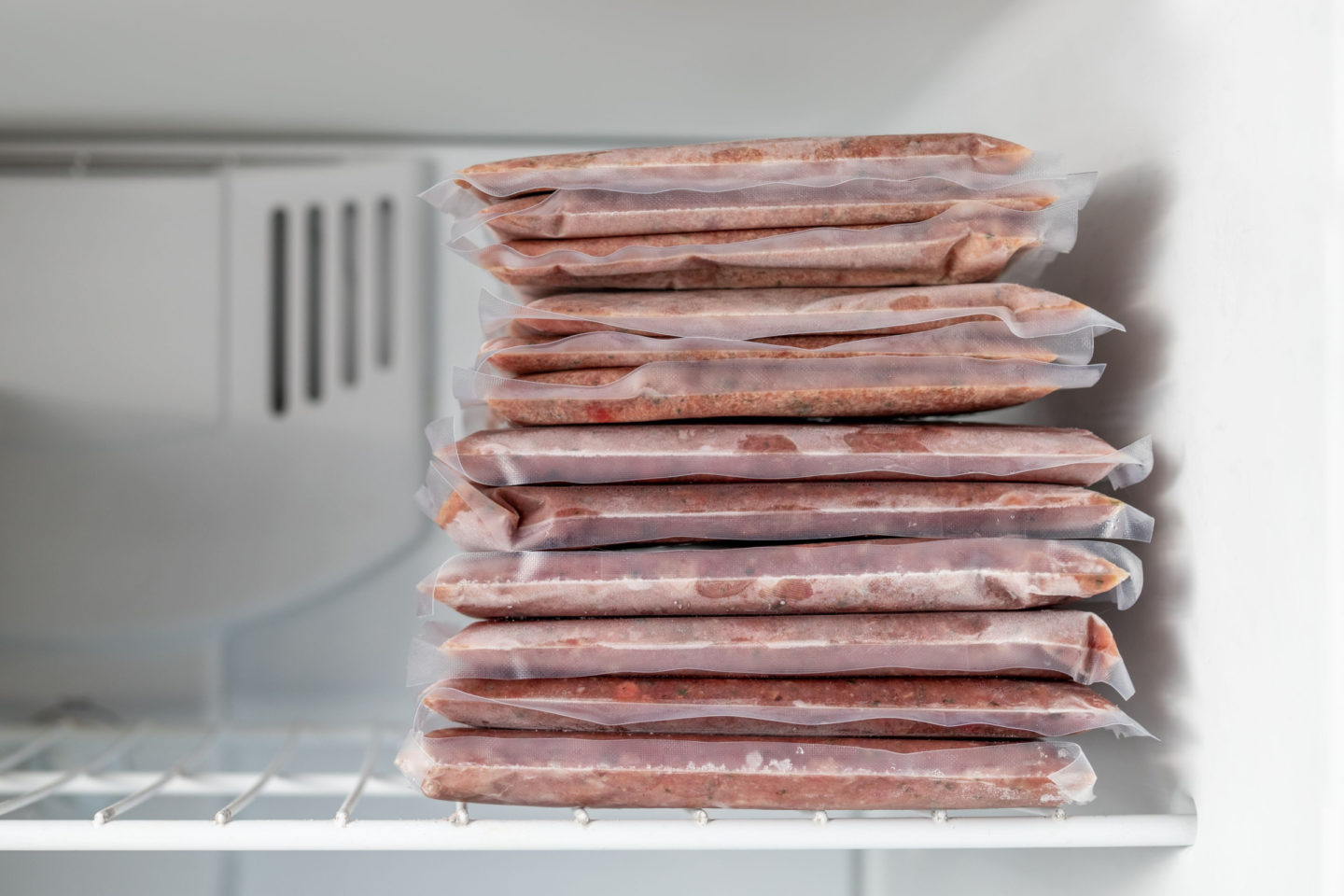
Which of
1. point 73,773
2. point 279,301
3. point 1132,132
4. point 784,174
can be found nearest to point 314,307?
point 279,301

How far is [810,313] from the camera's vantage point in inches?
19.7

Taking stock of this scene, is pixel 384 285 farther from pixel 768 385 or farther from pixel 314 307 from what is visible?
pixel 768 385

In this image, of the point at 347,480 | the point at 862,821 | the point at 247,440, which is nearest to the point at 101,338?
the point at 247,440

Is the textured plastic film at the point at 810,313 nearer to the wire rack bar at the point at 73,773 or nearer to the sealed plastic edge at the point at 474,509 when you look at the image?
the sealed plastic edge at the point at 474,509

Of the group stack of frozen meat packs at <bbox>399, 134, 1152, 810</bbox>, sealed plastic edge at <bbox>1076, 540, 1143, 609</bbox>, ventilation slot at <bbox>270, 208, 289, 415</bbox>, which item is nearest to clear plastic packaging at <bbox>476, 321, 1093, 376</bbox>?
stack of frozen meat packs at <bbox>399, 134, 1152, 810</bbox>

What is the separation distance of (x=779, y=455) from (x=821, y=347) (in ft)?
0.22

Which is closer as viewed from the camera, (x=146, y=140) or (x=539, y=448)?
(x=539, y=448)

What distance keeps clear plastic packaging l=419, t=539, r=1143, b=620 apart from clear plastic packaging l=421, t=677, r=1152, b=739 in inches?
1.6

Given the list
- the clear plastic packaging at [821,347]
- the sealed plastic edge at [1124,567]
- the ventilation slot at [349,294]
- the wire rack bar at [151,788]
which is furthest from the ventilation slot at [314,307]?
the sealed plastic edge at [1124,567]

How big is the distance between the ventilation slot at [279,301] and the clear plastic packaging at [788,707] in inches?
19.1

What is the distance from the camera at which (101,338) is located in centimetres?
Answer: 85

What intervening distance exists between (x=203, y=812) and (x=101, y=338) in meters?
0.47

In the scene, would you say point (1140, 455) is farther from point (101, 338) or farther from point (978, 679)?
point (101, 338)

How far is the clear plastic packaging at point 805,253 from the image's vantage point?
507 millimetres
